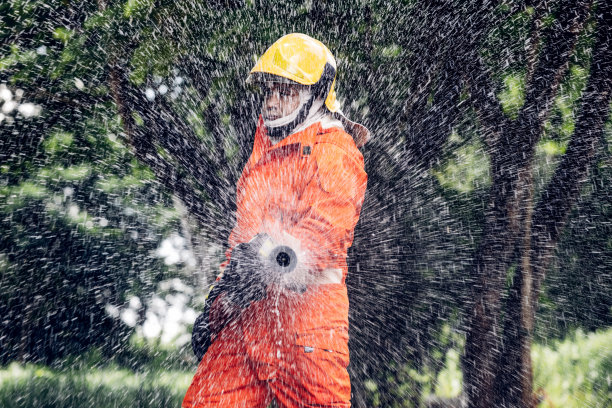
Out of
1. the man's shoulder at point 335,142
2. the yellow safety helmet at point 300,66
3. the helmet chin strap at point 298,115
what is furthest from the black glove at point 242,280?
the yellow safety helmet at point 300,66

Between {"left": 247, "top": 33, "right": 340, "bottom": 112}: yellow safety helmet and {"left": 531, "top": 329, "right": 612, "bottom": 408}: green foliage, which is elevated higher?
{"left": 247, "top": 33, "right": 340, "bottom": 112}: yellow safety helmet

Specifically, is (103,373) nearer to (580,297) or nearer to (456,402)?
(456,402)

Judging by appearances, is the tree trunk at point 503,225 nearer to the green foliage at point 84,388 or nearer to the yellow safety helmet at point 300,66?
the yellow safety helmet at point 300,66

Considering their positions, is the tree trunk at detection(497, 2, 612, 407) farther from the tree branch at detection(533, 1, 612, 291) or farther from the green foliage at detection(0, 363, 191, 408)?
the green foliage at detection(0, 363, 191, 408)

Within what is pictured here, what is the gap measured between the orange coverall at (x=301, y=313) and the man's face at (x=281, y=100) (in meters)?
0.25

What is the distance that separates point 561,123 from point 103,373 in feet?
19.6

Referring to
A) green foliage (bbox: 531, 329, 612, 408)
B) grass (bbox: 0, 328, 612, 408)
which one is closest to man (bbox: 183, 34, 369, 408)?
grass (bbox: 0, 328, 612, 408)

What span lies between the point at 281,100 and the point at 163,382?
440 cm

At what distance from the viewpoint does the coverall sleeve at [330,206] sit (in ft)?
6.60

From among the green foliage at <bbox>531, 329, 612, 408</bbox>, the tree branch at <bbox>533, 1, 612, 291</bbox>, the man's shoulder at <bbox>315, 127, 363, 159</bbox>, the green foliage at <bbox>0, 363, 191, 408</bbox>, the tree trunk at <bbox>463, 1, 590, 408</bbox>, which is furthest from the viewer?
the green foliage at <bbox>531, 329, 612, 408</bbox>

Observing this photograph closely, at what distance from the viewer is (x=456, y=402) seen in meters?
4.30

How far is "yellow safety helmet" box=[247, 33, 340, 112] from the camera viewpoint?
2.46m

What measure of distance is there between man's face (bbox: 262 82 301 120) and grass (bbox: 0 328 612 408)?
3.67 m

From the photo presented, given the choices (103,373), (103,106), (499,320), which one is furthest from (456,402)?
(103,106)
